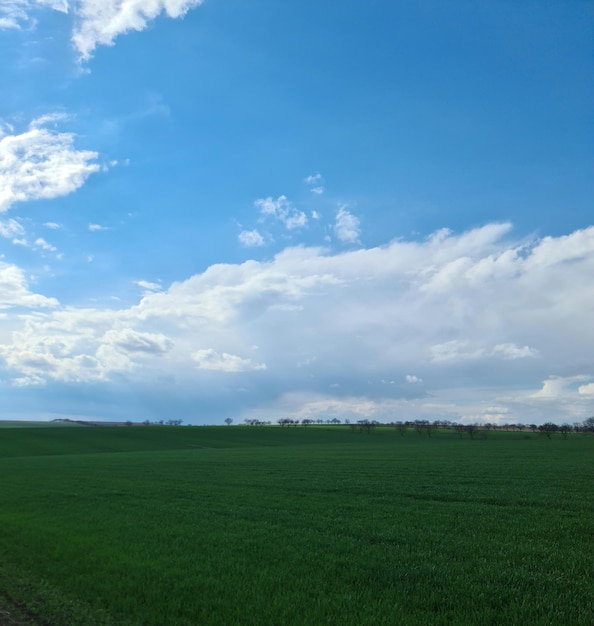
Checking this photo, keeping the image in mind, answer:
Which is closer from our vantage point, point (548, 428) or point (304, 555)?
point (304, 555)

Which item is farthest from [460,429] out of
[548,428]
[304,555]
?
[304,555]

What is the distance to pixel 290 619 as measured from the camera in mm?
9594

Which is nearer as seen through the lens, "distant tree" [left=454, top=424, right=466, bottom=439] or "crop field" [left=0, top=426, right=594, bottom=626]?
"crop field" [left=0, top=426, right=594, bottom=626]

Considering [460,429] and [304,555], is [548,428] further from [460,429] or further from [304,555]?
[304,555]

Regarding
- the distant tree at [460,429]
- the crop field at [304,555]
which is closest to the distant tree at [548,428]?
the distant tree at [460,429]

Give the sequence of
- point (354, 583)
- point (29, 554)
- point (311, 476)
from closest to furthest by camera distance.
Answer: point (354, 583) < point (29, 554) < point (311, 476)

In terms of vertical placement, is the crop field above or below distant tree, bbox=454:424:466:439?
above

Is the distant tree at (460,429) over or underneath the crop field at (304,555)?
underneath

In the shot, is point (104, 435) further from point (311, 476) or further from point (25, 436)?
point (311, 476)

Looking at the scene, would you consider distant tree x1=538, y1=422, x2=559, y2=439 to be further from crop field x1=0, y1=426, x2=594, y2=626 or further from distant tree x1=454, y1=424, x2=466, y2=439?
crop field x1=0, y1=426, x2=594, y2=626

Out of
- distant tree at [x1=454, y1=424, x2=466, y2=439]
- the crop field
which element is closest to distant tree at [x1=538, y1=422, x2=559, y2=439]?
distant tree at [x1=454, y1=424, x2=466, y2=439]

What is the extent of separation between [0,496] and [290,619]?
2560 cm

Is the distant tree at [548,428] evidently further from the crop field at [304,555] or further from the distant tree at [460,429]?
the crop field at [304,555]

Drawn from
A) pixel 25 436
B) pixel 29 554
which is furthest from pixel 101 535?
pixel 25 436
